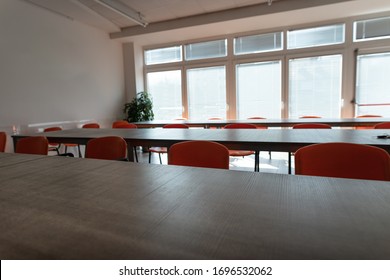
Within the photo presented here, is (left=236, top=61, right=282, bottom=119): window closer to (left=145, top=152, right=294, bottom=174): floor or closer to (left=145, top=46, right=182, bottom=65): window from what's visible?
(left=145, top=152, right=294, bottom=174): floor

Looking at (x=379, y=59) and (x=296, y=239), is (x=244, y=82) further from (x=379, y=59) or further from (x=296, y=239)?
(x=296, y=239)

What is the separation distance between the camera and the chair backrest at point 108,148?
2090 mm

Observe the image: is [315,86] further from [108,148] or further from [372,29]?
[108,148]

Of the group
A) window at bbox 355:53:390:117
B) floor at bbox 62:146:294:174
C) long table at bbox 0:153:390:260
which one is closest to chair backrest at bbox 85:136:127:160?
long table at bbox 0:153:390:260

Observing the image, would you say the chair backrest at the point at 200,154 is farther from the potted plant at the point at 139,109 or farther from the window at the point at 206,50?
the window at the point at 206,50

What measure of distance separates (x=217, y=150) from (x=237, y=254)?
3.52ft

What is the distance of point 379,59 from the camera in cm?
508

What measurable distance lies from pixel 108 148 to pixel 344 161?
5.67ft

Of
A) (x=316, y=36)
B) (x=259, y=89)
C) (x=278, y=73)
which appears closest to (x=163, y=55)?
(x=259, y=89)

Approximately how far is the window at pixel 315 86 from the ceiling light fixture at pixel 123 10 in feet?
11.1

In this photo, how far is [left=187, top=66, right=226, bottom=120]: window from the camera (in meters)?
6.23

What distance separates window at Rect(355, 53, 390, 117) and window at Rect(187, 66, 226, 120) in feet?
9.55
